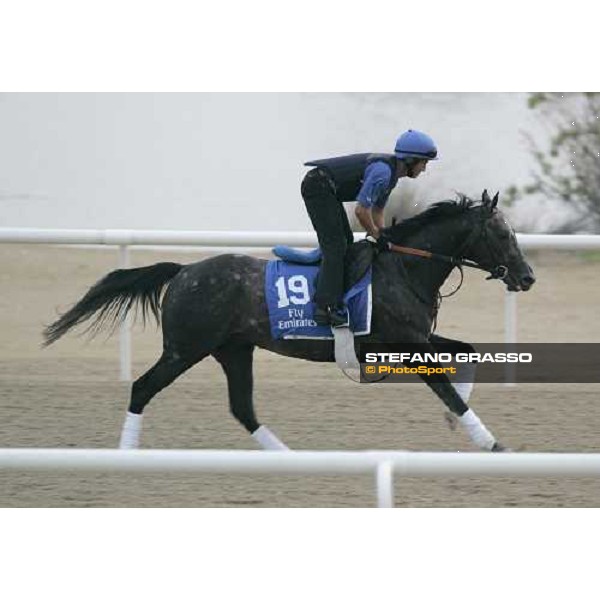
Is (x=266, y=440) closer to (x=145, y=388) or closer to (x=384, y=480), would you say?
(x=145, y=388)

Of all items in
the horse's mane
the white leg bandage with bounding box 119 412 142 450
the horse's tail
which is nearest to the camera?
the white leg bandage with bounding box 119 412 142 450

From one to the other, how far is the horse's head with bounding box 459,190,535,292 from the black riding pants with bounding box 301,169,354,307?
2.08 ft

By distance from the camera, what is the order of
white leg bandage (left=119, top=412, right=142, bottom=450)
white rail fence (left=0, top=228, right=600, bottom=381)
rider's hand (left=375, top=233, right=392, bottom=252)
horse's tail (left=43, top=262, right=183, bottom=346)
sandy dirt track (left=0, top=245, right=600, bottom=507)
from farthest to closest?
white rail fence (left=0, top=228, right=600, bottom=381), horse's tail (left=43, top=262, right=183, bottom=346), rider's hand (left=375, top=233, right=392, bottom=252), white leg bandage (left=119, top=412, right=142, bottom=450), sandy dirt track (left=0, top=245, right=600, bottom=507)

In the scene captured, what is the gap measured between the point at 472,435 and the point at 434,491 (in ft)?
1.26

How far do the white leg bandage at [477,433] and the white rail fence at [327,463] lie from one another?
2.43 metres

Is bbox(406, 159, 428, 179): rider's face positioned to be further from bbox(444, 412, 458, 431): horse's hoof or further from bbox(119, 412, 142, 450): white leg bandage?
bbox(119, 412, 142, 450): white leg bandage

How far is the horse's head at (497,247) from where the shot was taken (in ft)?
20.3

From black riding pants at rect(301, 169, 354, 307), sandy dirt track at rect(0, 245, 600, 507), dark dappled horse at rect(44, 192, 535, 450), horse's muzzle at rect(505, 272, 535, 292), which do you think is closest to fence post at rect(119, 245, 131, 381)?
sandy dirt track at rect(0, 245, 600, 507)

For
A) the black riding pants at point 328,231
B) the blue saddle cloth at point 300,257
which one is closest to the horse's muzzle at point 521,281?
the black riding pants at point 328,231

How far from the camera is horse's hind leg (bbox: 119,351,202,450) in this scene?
19.8 feet

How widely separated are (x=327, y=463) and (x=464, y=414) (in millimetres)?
2639

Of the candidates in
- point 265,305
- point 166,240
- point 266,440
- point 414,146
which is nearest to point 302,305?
point 265,305

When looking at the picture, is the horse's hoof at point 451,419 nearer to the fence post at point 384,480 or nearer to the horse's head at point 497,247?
the horse's head at point 497,247

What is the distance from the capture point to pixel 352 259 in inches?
240
